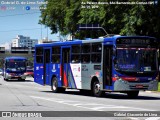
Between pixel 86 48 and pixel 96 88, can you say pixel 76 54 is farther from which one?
pixel 96 88

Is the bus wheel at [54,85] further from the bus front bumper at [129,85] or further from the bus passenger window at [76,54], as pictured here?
the bus front bumper at [129,85]

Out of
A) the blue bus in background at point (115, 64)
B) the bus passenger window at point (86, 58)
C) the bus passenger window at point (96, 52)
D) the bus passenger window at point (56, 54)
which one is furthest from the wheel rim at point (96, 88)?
the bus passenger window at point (56, 54)

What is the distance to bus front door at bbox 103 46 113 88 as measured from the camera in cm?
2425

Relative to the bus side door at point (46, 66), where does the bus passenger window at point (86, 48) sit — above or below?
above

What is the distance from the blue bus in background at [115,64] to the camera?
23.8 meters

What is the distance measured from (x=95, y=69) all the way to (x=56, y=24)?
40.0 metres

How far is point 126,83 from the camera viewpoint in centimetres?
2380

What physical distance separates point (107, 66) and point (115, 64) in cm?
67

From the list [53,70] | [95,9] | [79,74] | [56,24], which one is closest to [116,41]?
[79,74]

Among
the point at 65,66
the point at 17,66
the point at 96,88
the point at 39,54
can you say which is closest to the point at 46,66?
the point at 39,54

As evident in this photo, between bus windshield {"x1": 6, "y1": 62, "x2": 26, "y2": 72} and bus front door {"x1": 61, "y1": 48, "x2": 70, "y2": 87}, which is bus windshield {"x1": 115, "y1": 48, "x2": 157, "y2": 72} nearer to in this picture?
bus front door {"x1": 61, "y1": 48, "x2": 70, "y2": 87}

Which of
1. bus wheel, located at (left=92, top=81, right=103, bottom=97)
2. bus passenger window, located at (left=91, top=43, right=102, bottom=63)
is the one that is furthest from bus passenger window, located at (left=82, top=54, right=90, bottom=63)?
bus wheel, located at (left=92, top=81, right=103, bottom=97)

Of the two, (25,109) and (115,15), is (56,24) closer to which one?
(115,15)

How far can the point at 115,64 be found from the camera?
23.9 m
